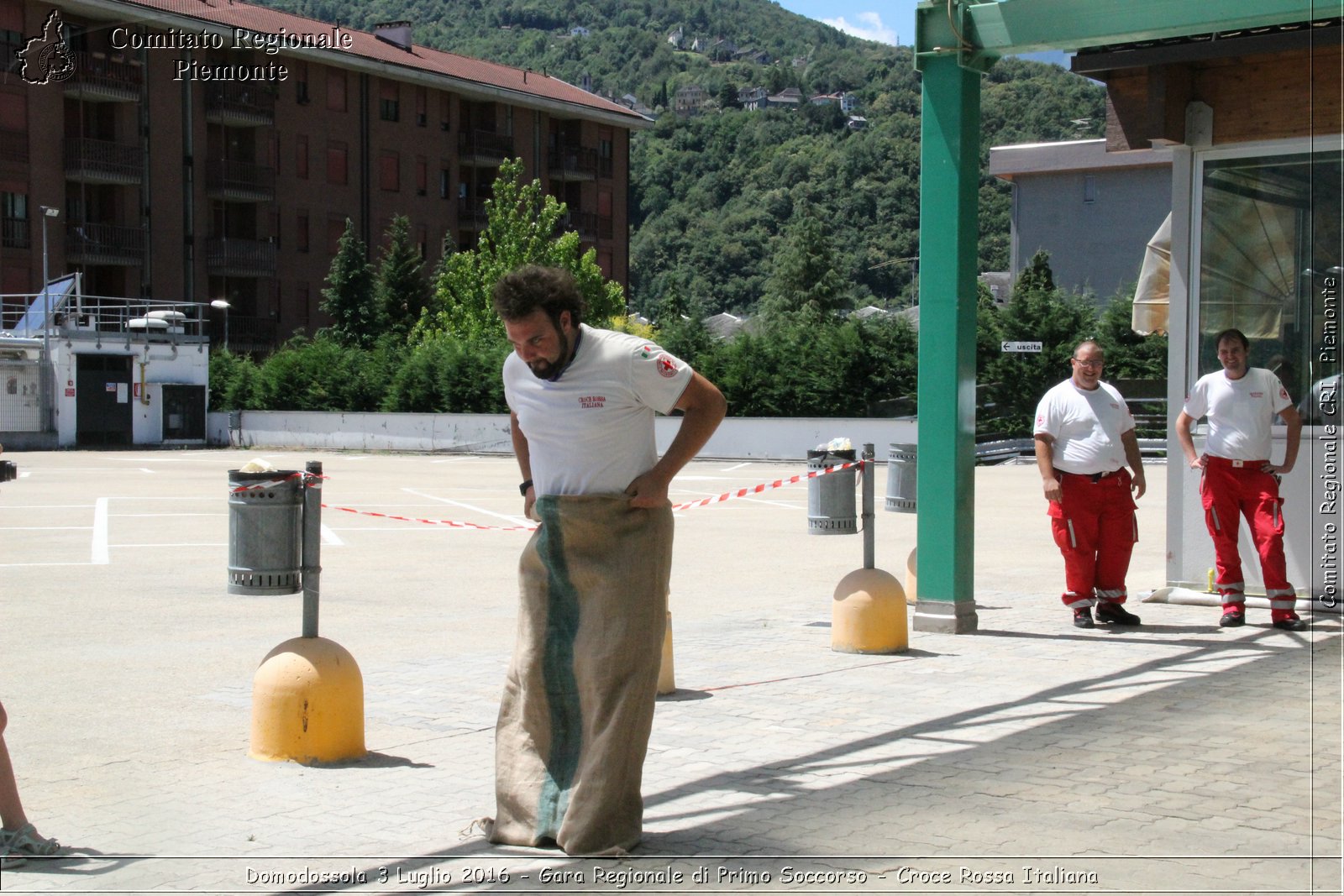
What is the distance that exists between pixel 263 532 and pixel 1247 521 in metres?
6.79

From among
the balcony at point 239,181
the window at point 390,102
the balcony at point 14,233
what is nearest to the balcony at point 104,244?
the balcony at point 14,233

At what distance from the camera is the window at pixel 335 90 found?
→ 61656 millimetres

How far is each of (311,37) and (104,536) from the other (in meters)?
46.6

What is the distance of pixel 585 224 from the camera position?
72.3 metres

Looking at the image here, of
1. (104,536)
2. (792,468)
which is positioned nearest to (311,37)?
(792,468)

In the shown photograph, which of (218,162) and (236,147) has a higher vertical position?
(236,147)

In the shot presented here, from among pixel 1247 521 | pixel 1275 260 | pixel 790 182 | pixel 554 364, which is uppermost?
pixel 790 182

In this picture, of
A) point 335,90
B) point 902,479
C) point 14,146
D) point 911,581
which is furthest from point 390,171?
point 902,479

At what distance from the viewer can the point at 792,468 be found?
114 ft

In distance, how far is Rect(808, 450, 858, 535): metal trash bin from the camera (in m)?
9.34

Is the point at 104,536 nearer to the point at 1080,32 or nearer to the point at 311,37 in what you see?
the point at 1080,32

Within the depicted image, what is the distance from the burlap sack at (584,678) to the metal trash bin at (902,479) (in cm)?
552

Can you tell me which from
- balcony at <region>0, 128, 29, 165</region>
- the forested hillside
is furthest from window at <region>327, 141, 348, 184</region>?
the forested hillside

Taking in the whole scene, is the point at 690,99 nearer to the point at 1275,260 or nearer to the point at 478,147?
the point at 478,147
